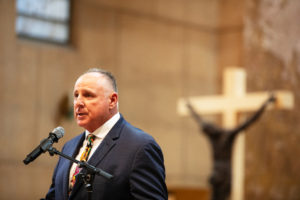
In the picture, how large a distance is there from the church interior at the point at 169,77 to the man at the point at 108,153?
6350mm

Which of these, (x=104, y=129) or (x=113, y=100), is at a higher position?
(x=113, y=100)

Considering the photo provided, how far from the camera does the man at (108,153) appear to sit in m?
3.24

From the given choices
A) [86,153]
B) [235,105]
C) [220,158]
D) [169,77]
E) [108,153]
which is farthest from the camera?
[169,77]

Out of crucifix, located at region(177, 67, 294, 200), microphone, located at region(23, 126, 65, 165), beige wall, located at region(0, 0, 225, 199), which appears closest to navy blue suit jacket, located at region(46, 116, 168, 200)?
microphone, located at region(23, 126, 65, 165)

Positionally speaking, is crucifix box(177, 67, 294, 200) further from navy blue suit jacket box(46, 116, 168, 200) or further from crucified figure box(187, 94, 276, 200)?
navy blue suit jacket box(46, 116, 168, 200)

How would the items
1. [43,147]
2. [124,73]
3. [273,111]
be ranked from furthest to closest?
[124,73] → [273,111] → [43,147]

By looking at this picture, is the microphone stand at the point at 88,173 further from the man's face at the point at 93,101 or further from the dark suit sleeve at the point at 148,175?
the man's face at the point at 93,101

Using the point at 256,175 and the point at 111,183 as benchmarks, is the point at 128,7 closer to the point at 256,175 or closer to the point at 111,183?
the point at 256,175

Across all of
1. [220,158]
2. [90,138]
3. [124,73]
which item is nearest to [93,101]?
[90,138]

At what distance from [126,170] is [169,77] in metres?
9.90

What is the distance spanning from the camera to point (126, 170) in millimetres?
3256

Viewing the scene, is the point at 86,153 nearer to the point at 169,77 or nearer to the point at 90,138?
the point at 90,138

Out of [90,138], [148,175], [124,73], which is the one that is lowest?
[148,175]

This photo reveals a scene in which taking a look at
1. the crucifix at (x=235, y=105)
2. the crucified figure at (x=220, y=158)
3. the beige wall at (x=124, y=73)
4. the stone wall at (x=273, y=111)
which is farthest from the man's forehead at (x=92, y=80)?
the stone wall at (x=273, y=111)
